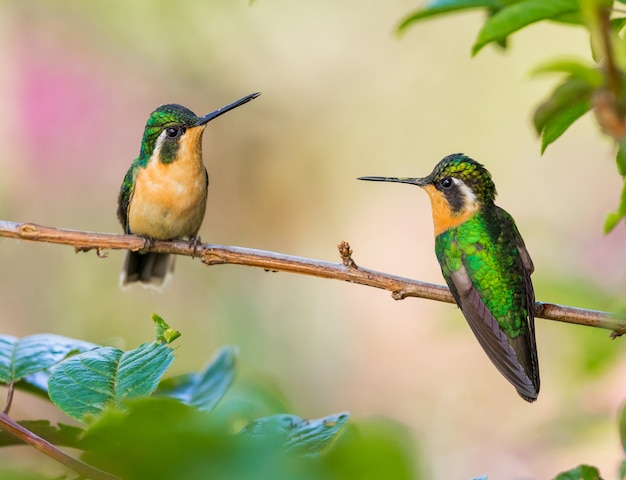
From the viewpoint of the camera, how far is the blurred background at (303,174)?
6441mm

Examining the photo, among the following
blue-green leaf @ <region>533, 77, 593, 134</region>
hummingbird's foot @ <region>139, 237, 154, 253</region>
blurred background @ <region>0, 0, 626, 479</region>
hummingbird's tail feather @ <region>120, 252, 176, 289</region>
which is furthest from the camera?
blurred background @ <region>0, 0, 626, 479</region>

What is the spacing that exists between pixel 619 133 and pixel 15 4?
22.7 ft

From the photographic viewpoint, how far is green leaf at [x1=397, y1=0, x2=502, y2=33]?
140cm

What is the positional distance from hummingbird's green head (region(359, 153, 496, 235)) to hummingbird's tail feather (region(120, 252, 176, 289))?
1620mm

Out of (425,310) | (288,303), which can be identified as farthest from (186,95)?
(425,310)

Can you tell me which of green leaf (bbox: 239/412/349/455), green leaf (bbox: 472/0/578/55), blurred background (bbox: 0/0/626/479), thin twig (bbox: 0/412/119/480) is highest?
blurred background (bbox: 0/0/626/479)

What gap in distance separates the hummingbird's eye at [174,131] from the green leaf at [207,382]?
6.02ft

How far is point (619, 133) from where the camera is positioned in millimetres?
874

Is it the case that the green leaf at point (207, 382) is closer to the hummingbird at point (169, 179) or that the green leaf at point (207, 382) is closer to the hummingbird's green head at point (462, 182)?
the hummingbird's green head at point (462, 182)

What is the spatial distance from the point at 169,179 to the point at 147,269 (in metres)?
0.75

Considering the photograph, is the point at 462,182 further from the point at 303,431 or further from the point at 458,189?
the point at 303,431

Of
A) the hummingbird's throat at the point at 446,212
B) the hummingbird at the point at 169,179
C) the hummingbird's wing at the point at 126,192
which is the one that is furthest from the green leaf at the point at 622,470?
the hummingbird's wing at the point at 126,192

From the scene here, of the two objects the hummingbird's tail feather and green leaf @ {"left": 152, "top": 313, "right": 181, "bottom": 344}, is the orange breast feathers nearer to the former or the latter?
the hummingbird's tail feather

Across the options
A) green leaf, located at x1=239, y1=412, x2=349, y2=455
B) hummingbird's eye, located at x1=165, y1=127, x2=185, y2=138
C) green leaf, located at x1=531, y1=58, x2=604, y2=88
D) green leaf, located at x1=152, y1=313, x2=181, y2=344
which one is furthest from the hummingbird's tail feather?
green leaf, located at x1=531, y1=58, x2=604, y2=88
